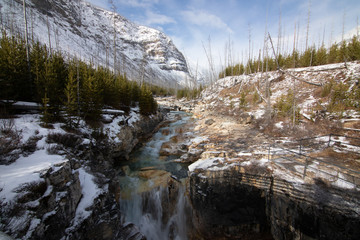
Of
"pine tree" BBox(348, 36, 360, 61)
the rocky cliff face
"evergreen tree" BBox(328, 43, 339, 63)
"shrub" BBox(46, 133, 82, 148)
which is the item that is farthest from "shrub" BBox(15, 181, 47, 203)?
"evergreen tree" BBox(328, 43, 339, 63)

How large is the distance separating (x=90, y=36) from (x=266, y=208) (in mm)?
145180

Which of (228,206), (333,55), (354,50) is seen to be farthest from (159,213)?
(333,55)

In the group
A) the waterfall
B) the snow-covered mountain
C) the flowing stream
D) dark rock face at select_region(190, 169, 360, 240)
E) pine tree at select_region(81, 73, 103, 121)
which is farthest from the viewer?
the snow-covered mountain

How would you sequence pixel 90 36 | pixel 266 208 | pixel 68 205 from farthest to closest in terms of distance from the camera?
1. pixel 90 36
2. pixel 266 208
3. pixel 68 205

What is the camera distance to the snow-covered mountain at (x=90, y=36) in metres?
56.9

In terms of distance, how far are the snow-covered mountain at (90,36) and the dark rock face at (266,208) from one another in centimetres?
2423

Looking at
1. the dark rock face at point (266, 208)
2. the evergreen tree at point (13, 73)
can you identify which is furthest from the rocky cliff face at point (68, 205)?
the evergreen tree at point (13, 73)

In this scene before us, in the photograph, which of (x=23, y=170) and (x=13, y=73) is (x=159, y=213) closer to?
(x=23, y=170)

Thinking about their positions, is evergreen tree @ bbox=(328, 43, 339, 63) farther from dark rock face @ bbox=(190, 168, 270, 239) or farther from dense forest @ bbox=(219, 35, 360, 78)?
A: dark rock face @ bbox=(190, 168, 270, 239)

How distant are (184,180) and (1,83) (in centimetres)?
1274

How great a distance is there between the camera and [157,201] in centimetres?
911

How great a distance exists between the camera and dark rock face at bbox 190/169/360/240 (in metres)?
5.10

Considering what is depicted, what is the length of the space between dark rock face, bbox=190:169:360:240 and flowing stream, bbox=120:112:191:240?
1156mm

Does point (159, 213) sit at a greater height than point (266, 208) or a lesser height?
lesser
